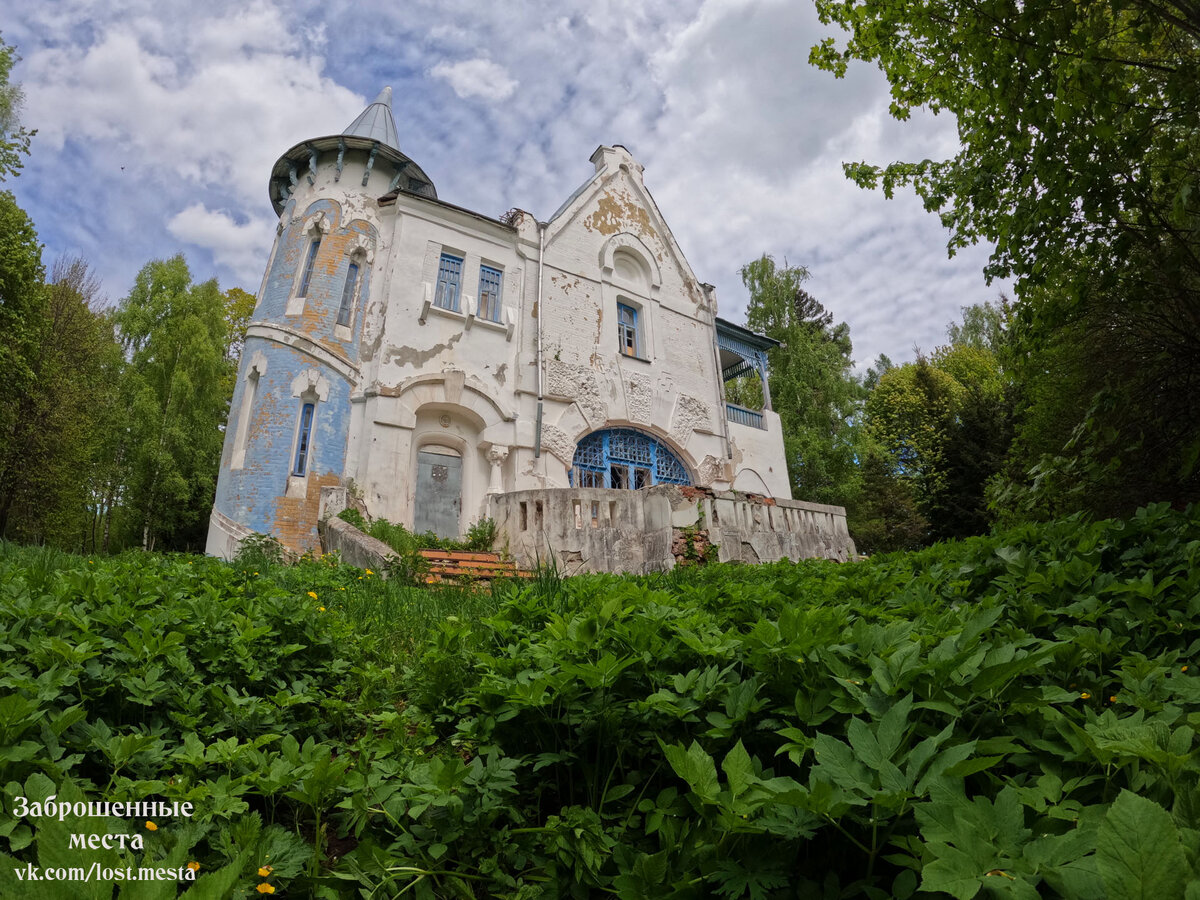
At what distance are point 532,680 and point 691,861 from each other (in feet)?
2.26

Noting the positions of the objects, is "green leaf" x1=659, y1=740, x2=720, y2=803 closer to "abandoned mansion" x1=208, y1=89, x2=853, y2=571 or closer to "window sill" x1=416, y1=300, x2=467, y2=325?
"abandoned mansion" x1=208, y1=89, x2=853, y2=571

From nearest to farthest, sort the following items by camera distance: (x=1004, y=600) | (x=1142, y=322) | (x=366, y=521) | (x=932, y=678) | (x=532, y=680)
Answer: (x=932, y=678), (x=532, y=680), (x=1004, y=600), (x=1142, y=322), (x=366, y=521)

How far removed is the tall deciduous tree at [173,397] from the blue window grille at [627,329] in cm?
1459

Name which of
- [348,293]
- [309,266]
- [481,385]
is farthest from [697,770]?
[309,266]

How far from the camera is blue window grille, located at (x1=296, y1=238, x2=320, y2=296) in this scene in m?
13.1

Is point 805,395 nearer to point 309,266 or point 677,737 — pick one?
point 309,266

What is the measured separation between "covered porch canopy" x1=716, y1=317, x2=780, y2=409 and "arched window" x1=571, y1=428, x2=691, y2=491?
4427 millimetres

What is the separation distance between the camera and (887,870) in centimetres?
125

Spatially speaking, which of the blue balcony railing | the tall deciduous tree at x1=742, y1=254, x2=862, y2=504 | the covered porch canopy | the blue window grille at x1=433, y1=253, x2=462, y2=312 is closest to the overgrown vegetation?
the blue window grille at x1=433, y1=253, x2=462, y2=312

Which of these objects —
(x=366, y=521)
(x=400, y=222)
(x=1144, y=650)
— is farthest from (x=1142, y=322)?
(x=400, y=222)

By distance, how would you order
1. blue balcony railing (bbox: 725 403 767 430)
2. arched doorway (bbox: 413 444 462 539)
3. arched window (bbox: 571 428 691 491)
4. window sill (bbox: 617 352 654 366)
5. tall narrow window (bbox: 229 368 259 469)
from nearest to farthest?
1. tall narrow window (bbox: 229 368 259 469)
2. arched doorway (bbox: 413 444 462 539)
3. arched window (bbox: 571 428 691 491)
4. window sill (bbox: 617 352 654 366)
5. blue balcony railing (bbox: 725 403 767 430)

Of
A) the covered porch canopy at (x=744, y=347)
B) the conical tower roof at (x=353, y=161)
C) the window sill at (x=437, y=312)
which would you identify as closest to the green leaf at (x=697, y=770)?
the window sill at (x=437, y=312)

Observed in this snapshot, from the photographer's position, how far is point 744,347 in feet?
66.0

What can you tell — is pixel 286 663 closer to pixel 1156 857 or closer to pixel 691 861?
pixel 691 861
